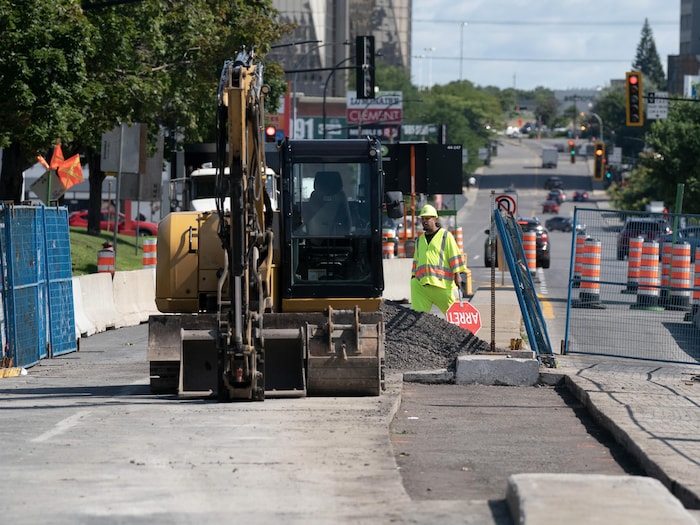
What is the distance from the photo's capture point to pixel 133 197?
33.8 meters

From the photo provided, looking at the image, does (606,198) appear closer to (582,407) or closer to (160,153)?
(160,153)

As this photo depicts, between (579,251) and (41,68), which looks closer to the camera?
(579,251)

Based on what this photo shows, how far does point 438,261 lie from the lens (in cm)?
1692

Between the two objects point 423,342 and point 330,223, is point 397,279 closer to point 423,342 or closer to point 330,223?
point 423,342

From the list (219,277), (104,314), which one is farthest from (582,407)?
(104,314)

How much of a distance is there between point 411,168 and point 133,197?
14758 millimetres

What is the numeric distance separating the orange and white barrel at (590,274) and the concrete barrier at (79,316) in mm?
8240

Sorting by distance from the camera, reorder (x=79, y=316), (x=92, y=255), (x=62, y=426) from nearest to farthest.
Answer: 1. (x=62, y=426)
2. (x=79, y=316)
3. (x=92, y=255)

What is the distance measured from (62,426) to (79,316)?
11263 millimetres

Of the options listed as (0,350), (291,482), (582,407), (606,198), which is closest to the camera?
(291,482)

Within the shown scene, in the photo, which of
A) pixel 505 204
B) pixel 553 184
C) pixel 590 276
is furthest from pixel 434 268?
pixel 553 184

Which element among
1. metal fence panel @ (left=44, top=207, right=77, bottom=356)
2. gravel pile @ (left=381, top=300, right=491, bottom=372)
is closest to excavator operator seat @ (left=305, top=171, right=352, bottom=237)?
gravel pile @ (left=381, top=300, right=491, bottom=372)

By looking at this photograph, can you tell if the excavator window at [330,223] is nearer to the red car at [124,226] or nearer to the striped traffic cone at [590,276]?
the striped traffic cone at [590,276]

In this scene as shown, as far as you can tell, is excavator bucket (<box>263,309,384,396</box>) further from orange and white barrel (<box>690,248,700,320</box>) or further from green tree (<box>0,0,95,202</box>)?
green tree (<box>0,0,95,202</box>)
